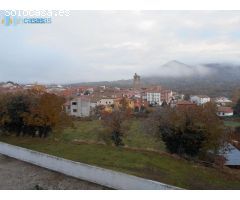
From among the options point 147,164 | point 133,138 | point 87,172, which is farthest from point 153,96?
point 87,172

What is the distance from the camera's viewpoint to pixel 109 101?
54.7m

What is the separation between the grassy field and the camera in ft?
43.1

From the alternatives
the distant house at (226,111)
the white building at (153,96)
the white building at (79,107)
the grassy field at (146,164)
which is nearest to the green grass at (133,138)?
the grassy field at (146,164)

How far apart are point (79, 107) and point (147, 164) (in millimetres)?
32939

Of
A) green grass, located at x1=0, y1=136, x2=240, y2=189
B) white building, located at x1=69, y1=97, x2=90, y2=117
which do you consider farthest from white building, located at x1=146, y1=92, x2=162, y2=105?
green grass, located at x1=0, y1=136, x2=240, y2=189

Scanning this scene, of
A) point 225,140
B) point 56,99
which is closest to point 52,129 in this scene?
point 56,99

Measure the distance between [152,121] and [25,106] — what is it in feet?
25.9

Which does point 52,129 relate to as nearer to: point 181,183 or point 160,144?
point 160,144

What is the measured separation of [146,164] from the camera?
1545cm

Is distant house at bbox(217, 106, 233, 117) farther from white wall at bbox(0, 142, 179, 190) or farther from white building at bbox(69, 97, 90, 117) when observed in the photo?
white wall at bbox(0, 142, 179, 190)

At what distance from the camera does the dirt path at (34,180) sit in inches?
496

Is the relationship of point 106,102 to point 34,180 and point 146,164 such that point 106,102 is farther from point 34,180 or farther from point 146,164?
point 34,180

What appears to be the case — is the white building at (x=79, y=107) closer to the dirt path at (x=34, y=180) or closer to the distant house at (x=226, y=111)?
Result: the distant house at (x=226, y=111)

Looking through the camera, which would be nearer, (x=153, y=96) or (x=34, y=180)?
(x=34, y=180)
